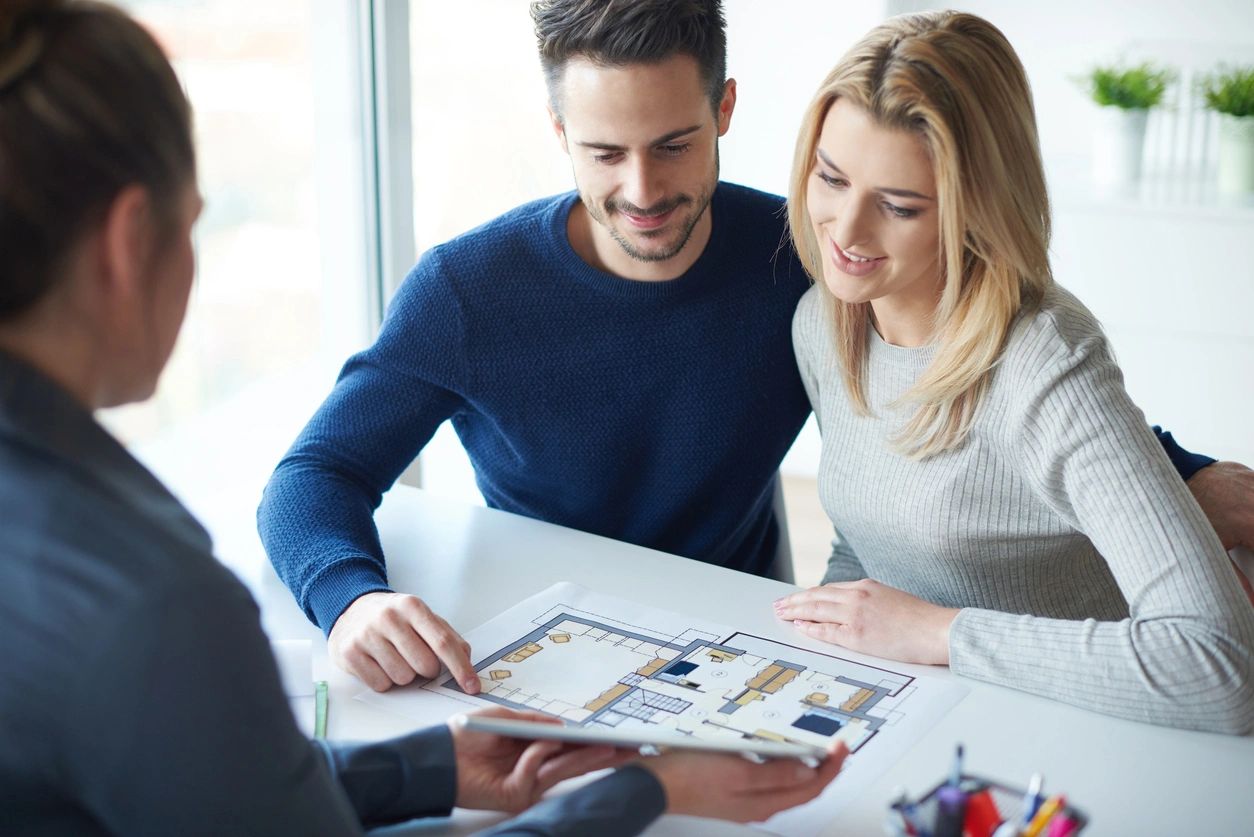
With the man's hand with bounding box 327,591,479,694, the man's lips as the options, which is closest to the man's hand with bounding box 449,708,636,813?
the man's hand with bounding box 327,591,479,694

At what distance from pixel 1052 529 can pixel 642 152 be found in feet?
2.14

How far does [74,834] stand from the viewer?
2.41ft

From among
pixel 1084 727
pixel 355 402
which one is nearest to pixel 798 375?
pixel 355 402

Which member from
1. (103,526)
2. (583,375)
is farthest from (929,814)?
(583,375)

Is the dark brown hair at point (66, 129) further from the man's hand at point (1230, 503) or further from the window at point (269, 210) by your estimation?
the window at point (269, 210)

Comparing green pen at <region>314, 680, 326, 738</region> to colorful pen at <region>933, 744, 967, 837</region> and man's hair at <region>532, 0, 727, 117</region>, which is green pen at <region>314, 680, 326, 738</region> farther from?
man's hair at <region>532, 0, 727, 117</region>

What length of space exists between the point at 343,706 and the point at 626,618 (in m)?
0.31

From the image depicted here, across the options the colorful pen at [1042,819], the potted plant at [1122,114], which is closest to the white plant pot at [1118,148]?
the potted plant at [1122,114]

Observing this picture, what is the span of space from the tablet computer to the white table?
0.08 meters

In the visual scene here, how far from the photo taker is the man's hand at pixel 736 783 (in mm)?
965

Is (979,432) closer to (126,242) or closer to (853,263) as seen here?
(853,263)

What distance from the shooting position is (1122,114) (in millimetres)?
3266

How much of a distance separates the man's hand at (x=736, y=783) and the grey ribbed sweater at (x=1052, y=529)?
30cm

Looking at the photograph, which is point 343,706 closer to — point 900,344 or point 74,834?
point 74,834
